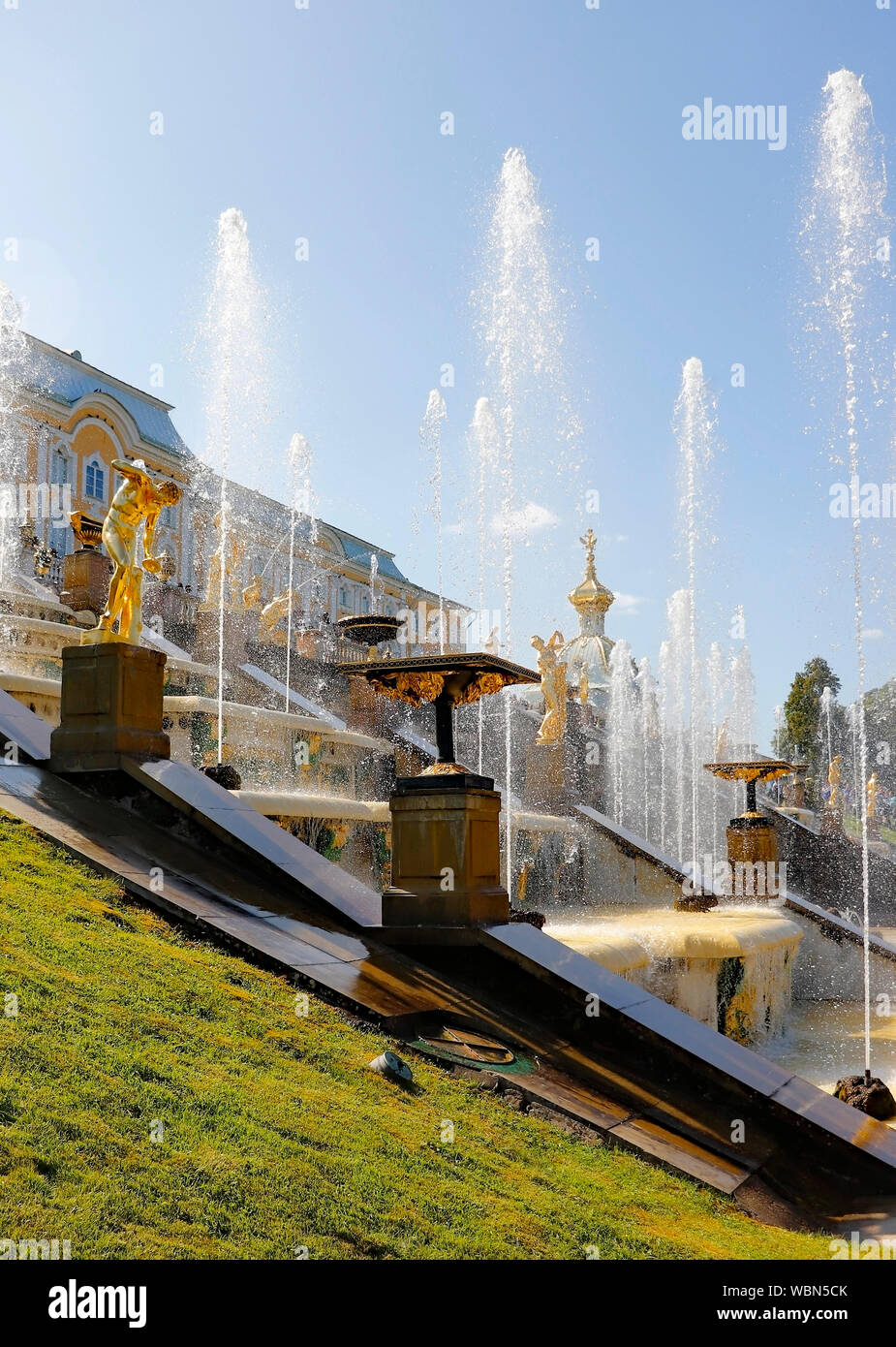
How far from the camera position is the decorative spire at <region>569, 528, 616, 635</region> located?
5166 centimetres

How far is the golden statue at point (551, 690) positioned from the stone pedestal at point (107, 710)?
1374 cm

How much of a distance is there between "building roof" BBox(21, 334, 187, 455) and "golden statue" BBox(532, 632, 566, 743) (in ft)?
82.1

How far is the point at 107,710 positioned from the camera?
9.36 m

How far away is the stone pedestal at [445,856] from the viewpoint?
8461 mm

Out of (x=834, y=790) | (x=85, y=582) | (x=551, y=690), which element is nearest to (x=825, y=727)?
(x=834, y=790)

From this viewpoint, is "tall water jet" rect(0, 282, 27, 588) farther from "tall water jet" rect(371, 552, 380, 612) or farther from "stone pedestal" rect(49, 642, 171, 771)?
"stone pedestal" rect(49, 642, 171, 771)

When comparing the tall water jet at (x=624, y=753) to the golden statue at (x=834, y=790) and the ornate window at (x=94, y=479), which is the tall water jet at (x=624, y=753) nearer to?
the golden statue at (x=834, y=790)

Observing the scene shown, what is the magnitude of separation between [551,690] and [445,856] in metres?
15.8

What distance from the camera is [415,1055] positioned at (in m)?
6.45

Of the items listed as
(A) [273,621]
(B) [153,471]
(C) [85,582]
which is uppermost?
(B) [153,471]

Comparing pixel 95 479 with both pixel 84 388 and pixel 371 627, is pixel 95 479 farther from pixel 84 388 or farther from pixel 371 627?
pixel 371 627

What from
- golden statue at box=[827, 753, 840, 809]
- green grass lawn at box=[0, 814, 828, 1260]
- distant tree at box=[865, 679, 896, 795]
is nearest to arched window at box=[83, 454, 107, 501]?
golden statue at box=[827, 753, 840, 809]
